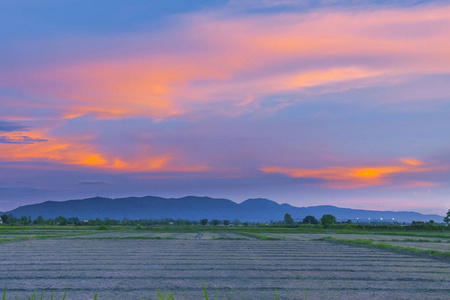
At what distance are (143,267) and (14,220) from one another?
138076mm

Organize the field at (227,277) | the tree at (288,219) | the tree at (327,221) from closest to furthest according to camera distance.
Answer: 1. the field at (227,277)
2. the tree at (327,221)
3. the tree at (288,219)

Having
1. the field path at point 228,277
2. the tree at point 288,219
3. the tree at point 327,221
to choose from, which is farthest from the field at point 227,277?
the tree at point 288,219

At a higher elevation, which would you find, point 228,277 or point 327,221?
point 327,221

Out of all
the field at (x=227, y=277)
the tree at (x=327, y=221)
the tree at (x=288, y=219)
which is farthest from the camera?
the tree at (x=288, y=219)

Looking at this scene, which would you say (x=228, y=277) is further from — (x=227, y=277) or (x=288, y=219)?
(x=288, y=219)

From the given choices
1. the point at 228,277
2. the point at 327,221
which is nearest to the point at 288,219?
the point at 327,221

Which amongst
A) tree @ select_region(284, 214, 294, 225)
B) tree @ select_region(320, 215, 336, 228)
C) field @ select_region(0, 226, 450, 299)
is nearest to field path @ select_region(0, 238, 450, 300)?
field @ select_region(0, 226, 450, 299)

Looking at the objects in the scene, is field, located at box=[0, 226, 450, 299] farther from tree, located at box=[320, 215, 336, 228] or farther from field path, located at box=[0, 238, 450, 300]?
tree, located at box=[320, 215, 336, 228]

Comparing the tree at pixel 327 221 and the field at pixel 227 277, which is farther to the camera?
the tree at pixel 327 221

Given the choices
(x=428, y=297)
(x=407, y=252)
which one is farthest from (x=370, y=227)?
(x=428, y=297)

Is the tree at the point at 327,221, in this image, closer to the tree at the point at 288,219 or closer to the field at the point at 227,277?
the tree at the point at 288,219

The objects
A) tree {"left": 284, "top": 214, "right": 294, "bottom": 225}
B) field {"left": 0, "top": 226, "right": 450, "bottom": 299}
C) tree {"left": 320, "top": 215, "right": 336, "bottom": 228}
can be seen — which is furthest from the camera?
tree {"left": 284, "top": 214, "right": 294, "bottom": 225}

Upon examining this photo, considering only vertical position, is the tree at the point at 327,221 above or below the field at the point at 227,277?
above

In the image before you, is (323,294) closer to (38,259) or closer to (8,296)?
(8,296)
